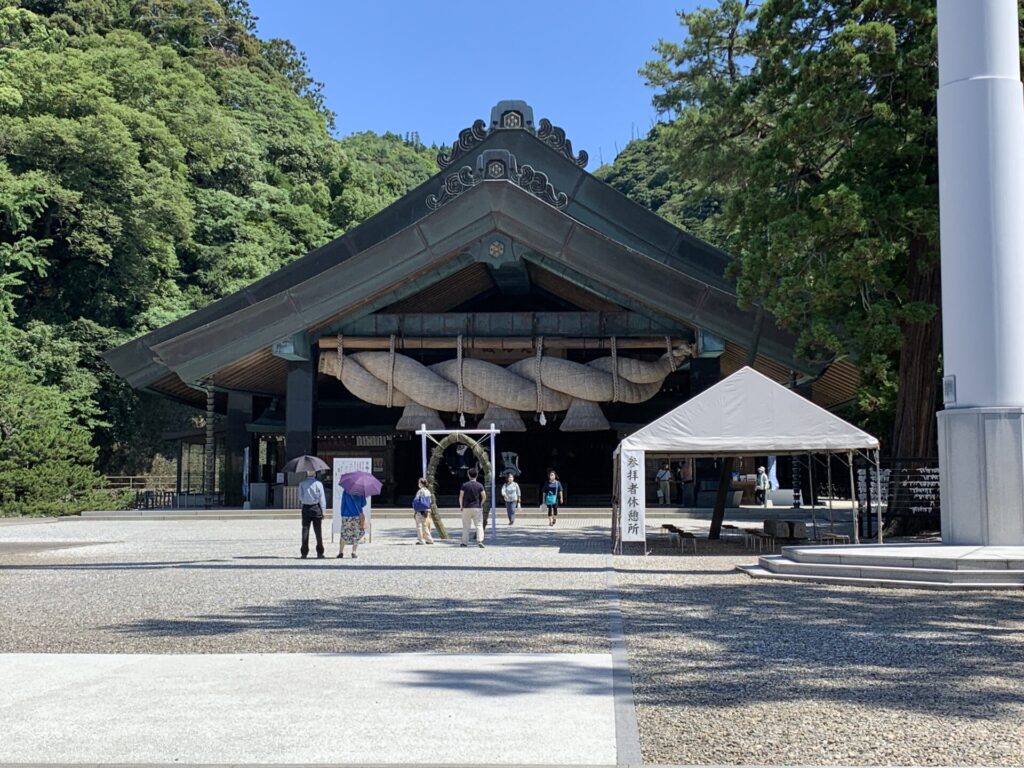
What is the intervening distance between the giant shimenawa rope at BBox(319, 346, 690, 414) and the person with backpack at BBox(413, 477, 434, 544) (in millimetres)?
10620

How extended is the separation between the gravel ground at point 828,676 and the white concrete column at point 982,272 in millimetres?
2625

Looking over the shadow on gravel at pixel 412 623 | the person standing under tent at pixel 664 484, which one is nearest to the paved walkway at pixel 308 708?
the shadow on gravel at pixel 412 623

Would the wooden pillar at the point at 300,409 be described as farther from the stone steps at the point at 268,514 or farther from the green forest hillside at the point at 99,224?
the green forest hillside at the point at 99,224

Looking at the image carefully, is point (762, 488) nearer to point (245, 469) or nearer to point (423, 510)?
point (245, 469)

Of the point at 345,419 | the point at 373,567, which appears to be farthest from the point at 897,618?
the point at 345,419

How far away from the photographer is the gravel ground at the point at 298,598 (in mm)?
9750

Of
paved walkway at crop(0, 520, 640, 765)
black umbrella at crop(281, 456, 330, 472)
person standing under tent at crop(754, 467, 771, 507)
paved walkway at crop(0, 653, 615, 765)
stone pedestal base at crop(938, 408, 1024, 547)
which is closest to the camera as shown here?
paved walkway at crop(0, 653, 615, 765)

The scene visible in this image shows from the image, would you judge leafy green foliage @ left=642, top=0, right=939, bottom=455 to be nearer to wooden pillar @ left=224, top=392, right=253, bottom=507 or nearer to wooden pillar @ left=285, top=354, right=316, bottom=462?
wooden pillar @ left=285, top=354, right=316, bottom=462

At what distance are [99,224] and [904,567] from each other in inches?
Answer: 1717

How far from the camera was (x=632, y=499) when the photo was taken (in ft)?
60.5

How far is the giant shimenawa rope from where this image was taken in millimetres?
32156

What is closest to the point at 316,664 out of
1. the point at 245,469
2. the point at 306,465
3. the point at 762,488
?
the point at 306,465

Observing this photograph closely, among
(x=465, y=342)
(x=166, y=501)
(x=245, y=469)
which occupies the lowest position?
(x=166, y=501)

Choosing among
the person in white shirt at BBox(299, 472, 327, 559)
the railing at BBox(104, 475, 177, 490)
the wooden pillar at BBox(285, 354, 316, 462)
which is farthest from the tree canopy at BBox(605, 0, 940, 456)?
the railing at BBox(104, 475, 177, 490)
